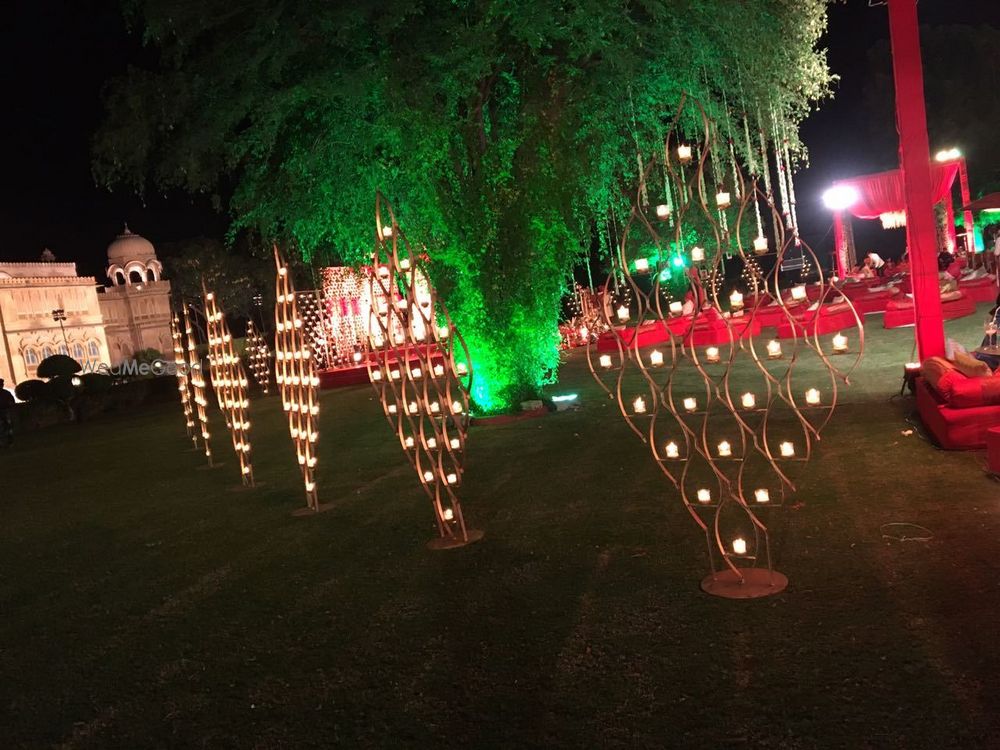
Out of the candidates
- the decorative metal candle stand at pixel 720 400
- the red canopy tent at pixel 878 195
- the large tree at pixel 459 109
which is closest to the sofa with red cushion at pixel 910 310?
the decorative metal candle stand at pixel 720 400

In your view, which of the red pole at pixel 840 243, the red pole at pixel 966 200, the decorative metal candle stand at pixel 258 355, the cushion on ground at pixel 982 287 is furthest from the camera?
the red pole at pixel 840 243

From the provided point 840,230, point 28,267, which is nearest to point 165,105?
point 840,230

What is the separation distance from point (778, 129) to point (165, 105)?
10170 millimetres

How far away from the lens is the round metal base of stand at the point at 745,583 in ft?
15.0

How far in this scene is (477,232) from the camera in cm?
1213

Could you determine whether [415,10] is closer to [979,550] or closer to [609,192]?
[609,192]

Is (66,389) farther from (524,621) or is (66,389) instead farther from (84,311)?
(84,311)

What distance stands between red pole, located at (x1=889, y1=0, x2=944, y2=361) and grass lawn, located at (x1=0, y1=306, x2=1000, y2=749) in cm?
128

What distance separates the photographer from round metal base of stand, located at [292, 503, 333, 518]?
794cm

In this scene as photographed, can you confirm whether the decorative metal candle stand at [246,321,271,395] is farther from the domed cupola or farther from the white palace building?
the domed cupola

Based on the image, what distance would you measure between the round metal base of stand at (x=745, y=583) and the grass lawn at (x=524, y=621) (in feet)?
0.31

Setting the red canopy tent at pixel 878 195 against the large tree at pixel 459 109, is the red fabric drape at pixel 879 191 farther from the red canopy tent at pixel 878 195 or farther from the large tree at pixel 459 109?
the large tree at pixel 459 109

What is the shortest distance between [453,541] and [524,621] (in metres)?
1.78

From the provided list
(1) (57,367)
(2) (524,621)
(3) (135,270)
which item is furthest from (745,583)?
(3) (135,270)
